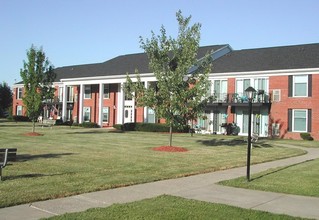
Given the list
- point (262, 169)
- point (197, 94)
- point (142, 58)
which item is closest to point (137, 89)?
point (197, 94)

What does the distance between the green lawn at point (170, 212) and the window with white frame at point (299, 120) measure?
27174mm

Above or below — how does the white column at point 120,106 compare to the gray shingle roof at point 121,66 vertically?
below

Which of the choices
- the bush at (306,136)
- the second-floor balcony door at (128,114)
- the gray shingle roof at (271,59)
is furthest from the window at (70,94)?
the bush at (306,136)

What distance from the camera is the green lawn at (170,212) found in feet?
22.9

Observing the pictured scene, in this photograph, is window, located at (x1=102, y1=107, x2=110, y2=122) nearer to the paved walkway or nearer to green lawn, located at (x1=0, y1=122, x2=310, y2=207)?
green lawn, located at (x1=0, y1=122, x2=310, y2=207)

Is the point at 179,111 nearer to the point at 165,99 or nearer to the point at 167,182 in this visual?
the point at 165,99

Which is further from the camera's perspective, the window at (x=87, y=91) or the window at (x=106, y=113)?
the window at (x=87, y=91)

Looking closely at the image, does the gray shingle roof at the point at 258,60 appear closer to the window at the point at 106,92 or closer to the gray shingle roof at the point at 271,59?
the gray shingle roof at the point at 271,59

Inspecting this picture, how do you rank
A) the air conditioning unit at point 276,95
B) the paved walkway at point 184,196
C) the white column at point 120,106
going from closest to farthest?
the paved walkway at point 184,196, the air conditioning unit at point 276,95, the white column at point 120,106

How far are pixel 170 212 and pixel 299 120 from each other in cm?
2853

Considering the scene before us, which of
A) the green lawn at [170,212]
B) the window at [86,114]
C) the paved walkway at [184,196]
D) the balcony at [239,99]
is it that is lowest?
the paved walkway at [184,196]

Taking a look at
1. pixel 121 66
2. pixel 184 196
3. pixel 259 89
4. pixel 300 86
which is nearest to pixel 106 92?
pixel 121 66

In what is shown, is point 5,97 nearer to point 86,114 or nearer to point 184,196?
point 86,114

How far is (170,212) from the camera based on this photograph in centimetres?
732
